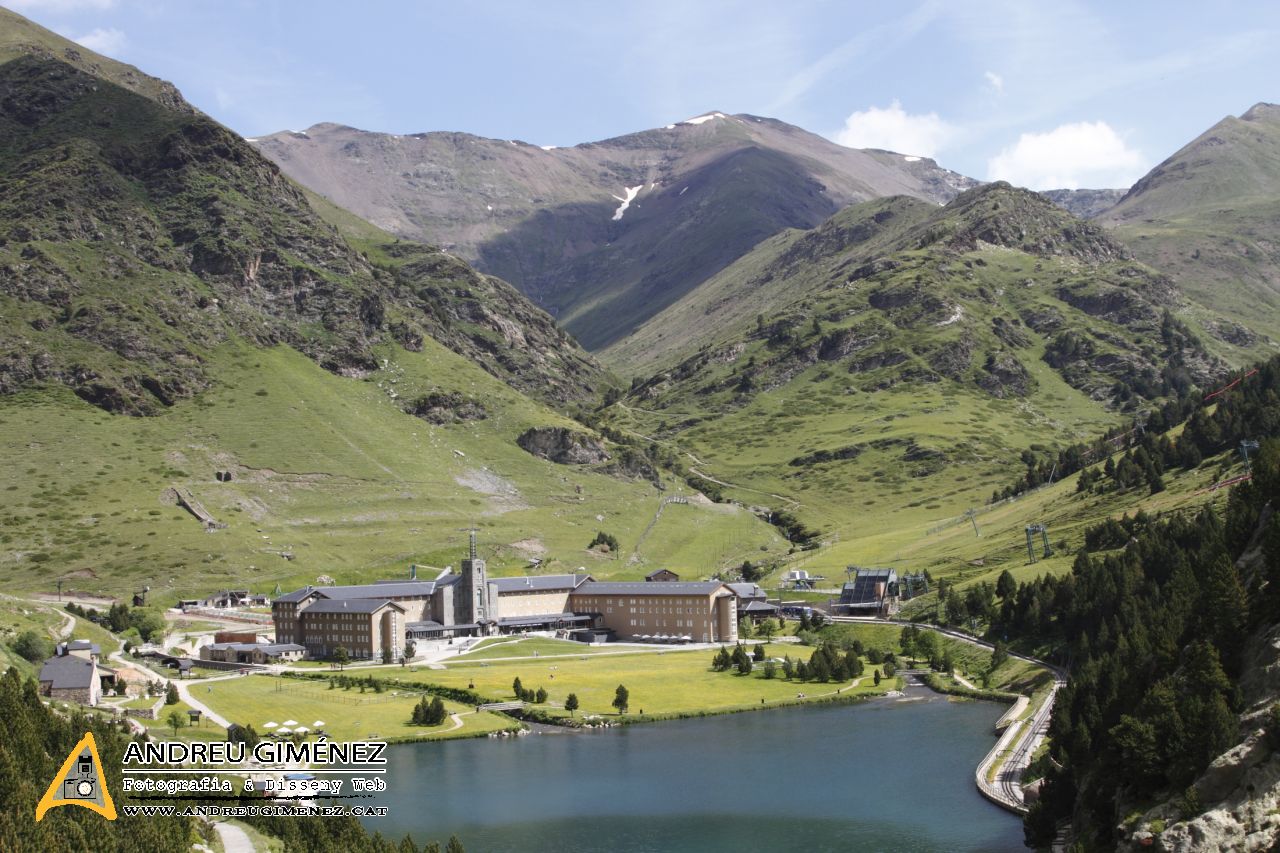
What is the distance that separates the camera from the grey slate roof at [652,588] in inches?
6688

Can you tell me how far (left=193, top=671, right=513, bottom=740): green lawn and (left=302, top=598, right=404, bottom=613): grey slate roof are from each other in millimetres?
28337

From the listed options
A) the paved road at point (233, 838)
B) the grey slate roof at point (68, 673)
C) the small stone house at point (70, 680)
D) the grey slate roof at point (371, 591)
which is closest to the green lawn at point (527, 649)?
the grey slate roof at point (371, 591)

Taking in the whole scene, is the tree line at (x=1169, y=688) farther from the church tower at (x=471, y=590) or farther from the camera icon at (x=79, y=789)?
the church tower at (x=471, y=590)

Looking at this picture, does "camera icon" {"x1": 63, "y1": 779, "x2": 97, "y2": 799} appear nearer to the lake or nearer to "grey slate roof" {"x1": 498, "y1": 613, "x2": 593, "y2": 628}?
the lake

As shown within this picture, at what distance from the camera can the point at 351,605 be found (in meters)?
159

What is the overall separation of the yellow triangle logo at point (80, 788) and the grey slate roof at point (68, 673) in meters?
39.5

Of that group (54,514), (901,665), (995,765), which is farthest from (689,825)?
(54,514)

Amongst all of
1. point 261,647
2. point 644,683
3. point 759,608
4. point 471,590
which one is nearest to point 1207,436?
point 759,608

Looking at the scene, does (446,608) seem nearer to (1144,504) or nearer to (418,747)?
(418,747)

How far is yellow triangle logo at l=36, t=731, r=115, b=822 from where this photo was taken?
180 ft

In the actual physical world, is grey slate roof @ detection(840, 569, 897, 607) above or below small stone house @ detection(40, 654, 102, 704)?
below

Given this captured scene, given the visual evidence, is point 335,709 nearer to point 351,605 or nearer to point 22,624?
point 22,624

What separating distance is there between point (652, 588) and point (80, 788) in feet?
407

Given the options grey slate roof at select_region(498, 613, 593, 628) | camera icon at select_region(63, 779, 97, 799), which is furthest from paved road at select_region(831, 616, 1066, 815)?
grey slate roof at select_region(498, 613, 593, 628)
